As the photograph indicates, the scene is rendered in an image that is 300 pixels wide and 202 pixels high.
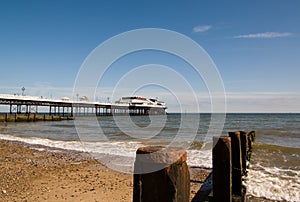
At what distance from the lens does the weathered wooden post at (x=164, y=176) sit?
161 centimetres

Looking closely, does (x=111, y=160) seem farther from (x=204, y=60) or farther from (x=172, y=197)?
(x=172, y=197)

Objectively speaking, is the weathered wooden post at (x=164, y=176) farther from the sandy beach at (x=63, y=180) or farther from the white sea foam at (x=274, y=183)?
the white sea foam at (x=274, y=183)

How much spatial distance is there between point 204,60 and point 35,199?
21.8 ft

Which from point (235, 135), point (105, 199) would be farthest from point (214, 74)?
point (105, 199)

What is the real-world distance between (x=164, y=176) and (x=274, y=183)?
24.6ft

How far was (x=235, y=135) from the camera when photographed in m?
5.16

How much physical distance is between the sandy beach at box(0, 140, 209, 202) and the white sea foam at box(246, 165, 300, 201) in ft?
5.36

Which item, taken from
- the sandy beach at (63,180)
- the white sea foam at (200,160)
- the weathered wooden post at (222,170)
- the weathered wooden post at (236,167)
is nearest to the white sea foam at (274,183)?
the sandy beach at (63,180)

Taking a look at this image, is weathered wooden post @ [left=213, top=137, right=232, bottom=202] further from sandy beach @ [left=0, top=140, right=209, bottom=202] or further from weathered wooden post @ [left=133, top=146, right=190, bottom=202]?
sandy beach @ [left=0, top=140, right=209, bottom=202]

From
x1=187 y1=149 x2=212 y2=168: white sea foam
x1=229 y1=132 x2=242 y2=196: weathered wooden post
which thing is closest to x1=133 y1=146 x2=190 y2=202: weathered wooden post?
x1=229 y1=132 x2=242 y2=196: weathered wooden post

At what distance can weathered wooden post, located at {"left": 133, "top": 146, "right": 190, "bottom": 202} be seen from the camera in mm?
1608

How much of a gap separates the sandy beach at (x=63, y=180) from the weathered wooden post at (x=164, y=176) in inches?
208

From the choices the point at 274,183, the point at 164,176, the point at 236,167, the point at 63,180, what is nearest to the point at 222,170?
the point at 236,167

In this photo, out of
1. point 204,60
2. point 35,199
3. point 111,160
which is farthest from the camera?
point 111,160
